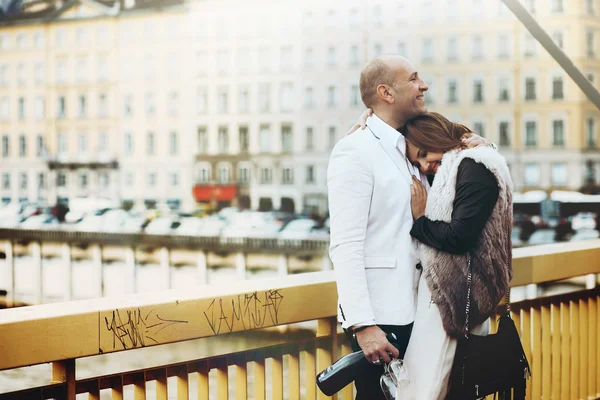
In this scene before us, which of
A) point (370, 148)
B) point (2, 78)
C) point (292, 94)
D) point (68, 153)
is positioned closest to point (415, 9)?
point (292, 94)

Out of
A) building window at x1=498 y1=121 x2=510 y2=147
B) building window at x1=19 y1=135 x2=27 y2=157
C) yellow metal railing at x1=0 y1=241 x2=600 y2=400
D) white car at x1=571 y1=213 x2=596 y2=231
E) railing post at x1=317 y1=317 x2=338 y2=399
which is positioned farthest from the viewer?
building window at x1=19 y1=135 x2=27 y2=157

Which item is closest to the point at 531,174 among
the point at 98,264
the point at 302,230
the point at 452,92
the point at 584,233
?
the point at 584,233

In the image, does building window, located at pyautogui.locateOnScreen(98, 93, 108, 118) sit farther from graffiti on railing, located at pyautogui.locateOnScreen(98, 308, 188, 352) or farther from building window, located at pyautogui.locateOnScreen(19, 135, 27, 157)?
graffiti on railing, located at pyautogui.locateOnScreen(98, 308, 188, 352)

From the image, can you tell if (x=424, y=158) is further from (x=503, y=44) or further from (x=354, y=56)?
(x=354, y=56)

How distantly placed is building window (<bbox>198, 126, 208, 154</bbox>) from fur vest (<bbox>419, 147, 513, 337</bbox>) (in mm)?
49860

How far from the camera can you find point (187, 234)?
1738 inches

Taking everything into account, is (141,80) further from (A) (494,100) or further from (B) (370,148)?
(B) (370,148)

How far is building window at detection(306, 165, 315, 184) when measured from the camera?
157ft

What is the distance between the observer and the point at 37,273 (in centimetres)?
4759

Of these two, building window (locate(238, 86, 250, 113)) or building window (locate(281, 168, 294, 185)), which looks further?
building window (locate(238, 86, 250, 113))

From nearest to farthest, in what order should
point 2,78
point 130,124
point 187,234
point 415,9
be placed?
1. point 187,234
2. point 415,9
3. point 130,124
4. point 2,78

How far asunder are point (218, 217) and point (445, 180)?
4584 cm

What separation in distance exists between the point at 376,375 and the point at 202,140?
5025 cm

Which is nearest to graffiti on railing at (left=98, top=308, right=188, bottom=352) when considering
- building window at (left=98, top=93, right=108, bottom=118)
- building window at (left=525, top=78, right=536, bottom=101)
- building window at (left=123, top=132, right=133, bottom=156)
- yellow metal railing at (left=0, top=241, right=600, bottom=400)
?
yellow metal railing at (left=0, top=241, right=600, bottom=400)
